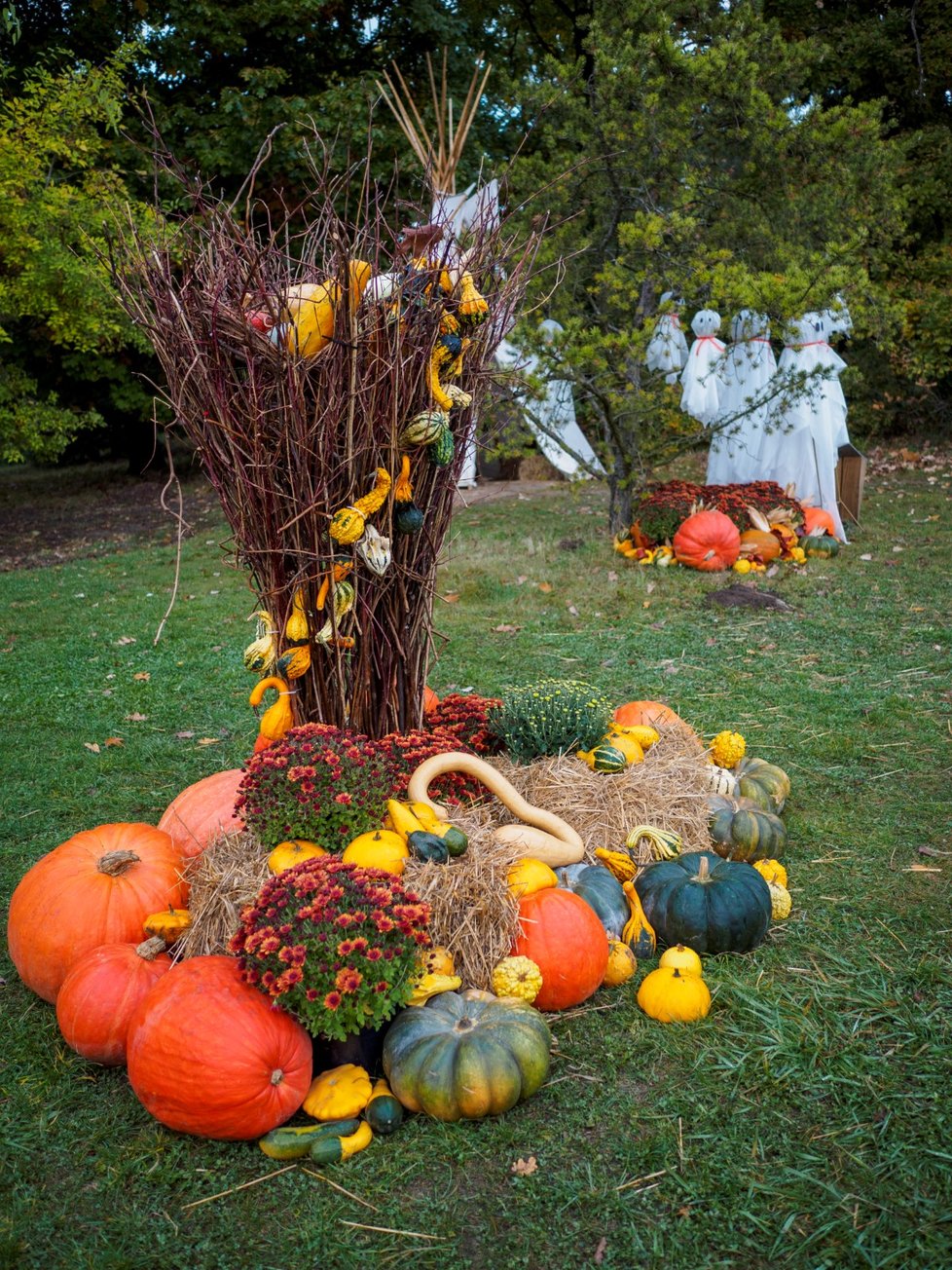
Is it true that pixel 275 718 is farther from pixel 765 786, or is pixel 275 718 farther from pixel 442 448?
pixel 765 786

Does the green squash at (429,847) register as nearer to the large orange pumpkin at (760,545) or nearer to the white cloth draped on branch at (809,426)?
the large orange pumpkin at (760,545)

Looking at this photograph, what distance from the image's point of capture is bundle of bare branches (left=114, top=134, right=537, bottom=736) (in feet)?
9.60

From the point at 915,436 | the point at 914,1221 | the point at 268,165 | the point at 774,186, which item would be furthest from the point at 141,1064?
the point at 915,436

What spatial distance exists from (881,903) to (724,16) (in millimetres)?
9205

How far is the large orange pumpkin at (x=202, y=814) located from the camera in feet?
11.3

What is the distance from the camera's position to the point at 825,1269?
1.99 metres

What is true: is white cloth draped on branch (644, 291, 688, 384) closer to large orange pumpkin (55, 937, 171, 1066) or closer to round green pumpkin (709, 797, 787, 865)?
round green pumpkin (709, 797, 787, 865)

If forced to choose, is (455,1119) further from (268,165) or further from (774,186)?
(268,165)

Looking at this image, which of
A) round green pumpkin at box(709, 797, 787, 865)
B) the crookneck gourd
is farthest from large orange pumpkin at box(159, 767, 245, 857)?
round green pumpkin at box(709, 797, 787, 865)

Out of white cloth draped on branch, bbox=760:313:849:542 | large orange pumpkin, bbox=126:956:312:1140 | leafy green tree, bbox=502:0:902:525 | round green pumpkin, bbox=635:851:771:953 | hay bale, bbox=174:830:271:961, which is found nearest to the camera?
large orange pumpkin, bbox=126:956:312:1140

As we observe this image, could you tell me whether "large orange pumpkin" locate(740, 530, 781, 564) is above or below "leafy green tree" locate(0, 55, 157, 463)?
below

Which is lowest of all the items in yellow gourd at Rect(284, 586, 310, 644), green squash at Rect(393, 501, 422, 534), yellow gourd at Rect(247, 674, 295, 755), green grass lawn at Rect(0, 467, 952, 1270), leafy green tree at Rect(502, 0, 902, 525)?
green grass lawn at Rect(0, 467, 952, 1270)

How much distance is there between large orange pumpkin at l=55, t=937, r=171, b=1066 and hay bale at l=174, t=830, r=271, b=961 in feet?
0.41

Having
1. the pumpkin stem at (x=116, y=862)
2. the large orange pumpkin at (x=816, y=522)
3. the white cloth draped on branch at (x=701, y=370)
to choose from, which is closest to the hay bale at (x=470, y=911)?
the pumpkin stem at (x=116, y=862)
